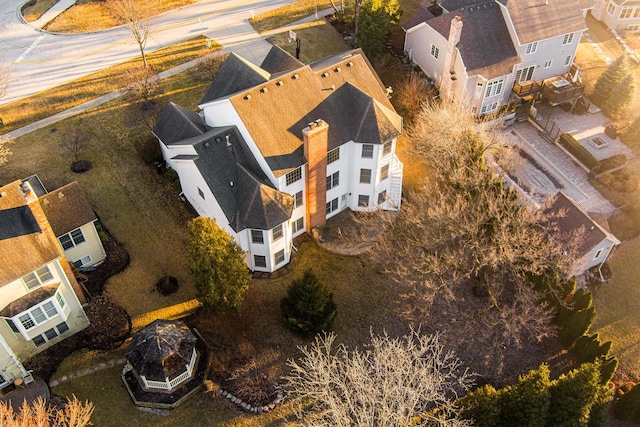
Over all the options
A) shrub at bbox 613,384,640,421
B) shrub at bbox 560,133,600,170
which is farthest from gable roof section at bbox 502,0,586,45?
shrub at bbox 613,384,640,421

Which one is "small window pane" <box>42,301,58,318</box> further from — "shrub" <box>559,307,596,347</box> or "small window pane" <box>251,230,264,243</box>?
"shrub" <box>559,307,596,347</box>

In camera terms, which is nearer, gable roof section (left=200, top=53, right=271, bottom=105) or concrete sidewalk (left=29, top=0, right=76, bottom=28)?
gable roof section (left=200, top=53, right=271, bottom=105)

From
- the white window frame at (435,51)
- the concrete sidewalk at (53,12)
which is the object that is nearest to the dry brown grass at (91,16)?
the concrete sidewalk at (53,12)

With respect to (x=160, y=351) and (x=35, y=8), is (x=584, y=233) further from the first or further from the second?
(x=35, y=8)

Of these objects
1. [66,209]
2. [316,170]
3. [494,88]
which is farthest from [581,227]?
[66,209]

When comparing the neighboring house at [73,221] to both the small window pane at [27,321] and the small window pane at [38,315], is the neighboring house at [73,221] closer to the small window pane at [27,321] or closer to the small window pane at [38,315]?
the small window pane at [38,315]

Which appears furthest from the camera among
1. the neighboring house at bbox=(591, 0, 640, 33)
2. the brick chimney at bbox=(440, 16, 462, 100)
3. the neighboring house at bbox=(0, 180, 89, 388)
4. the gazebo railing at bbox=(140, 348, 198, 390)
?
the neighboring house at bbox=(591, 0, 640, 33)

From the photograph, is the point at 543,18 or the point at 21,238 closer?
the point at 21,238
